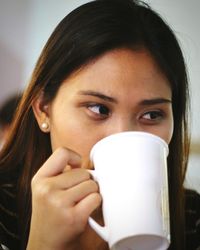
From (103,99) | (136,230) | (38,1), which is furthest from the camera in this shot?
(38,1)

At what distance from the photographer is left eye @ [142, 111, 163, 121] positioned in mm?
750

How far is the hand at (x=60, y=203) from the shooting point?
0.52 m

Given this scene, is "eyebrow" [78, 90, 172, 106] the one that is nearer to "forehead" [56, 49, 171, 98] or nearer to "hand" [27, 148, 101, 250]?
"forehead" [56, 49, 171, 98]

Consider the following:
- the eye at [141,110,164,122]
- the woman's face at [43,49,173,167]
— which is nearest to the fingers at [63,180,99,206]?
the woman's face at [43,49,173,167]

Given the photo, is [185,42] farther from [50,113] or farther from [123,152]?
[123,152]

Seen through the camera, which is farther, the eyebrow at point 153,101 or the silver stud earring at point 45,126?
the silver stud earring at point 45,126

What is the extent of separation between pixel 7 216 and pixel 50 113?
30 cm

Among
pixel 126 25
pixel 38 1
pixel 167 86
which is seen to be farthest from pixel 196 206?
pixel 38 1

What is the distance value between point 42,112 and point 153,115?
26 cm

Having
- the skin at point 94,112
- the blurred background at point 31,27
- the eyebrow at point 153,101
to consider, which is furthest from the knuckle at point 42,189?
the blurred background at point 31,27

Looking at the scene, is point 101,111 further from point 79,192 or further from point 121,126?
point 79,192

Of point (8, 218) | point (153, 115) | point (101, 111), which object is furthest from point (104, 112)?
point (8, 218)

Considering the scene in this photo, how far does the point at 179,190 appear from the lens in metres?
0.98

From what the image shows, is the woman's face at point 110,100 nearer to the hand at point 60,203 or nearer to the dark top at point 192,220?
the hand at point 60,203
